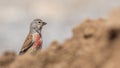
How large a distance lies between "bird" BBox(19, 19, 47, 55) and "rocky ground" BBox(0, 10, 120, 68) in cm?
763

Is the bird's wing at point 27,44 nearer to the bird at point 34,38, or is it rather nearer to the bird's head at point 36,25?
the bird at point 34,38

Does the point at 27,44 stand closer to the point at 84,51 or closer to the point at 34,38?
the point at 34,38

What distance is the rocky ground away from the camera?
1123cm

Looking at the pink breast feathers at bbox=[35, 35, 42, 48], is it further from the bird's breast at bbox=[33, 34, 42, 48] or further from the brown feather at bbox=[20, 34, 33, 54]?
the brown feather at bbox=[20, 34, 33, 54]

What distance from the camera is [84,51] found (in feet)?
38.3

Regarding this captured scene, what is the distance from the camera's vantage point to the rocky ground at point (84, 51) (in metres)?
11.2

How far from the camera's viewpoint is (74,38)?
40.7 feet

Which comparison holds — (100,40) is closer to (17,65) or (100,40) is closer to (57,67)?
(57,67)

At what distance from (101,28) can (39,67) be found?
183cm

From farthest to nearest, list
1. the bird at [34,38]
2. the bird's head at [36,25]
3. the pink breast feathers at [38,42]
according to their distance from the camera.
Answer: the bird's head at [36,25], the pink breast feathers at [38,42], the bird at [34,38]

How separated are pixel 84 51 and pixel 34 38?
9964 mm

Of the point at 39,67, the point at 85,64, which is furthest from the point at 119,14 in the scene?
the point at 39,67

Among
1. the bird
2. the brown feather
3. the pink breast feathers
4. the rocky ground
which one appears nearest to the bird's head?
the bird

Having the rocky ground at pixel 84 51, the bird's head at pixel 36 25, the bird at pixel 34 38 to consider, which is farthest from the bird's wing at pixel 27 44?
the rocky ground at pixel 84 51
